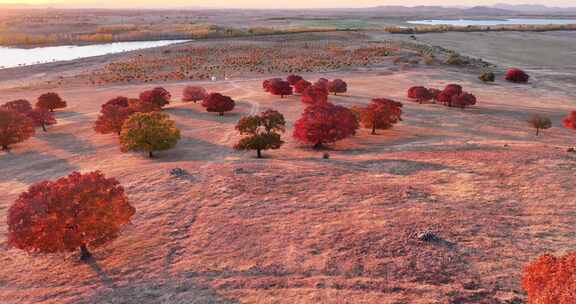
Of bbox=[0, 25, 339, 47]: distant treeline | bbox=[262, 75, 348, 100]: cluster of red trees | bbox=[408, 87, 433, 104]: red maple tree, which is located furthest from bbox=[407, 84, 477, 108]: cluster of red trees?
bbox=[0, 25, 339, 47]: distant treeline

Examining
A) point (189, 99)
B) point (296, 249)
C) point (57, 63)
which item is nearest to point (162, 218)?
point (296, 249)

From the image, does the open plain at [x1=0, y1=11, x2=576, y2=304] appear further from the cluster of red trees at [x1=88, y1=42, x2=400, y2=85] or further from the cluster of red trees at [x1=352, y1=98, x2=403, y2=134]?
the cluster of red trees at [x1=88, y1=42, x2=400, y2=85]

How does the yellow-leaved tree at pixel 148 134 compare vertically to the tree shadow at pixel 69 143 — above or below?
above

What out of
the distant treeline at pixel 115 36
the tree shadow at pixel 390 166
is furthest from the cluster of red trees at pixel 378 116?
the distant treeline at pixel 115 36

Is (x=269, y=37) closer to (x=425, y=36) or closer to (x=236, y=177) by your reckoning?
(x=425, y=36)

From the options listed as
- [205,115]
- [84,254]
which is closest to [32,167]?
[84,254]

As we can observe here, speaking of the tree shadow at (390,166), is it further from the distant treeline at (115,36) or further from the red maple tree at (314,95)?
the distant treeline at (115,36)

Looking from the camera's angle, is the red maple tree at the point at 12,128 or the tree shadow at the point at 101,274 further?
the red maple tree at the point at 12,128
